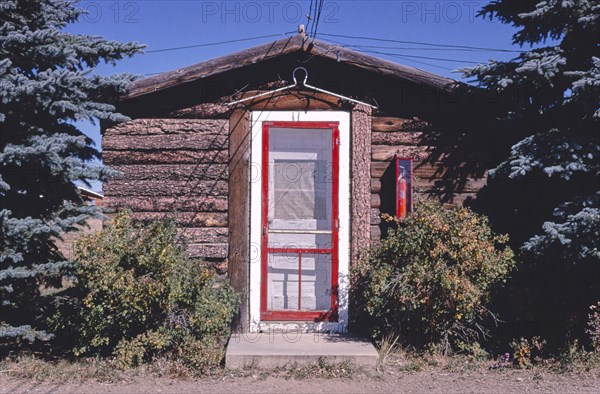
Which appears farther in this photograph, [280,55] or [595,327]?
[280,55]

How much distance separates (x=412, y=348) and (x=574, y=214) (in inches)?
88.2

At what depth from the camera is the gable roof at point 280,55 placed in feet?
22.8

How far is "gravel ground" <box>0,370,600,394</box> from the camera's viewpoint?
18.2 ft

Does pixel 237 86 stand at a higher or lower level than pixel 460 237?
higher

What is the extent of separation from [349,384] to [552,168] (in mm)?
2997

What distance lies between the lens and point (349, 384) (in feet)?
18.7

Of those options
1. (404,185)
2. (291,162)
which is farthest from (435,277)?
(291,162)

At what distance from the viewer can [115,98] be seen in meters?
7.04

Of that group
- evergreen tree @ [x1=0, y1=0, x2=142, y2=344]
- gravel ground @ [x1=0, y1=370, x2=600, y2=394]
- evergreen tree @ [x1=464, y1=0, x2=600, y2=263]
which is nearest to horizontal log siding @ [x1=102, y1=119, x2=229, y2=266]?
evergreen tree @ [x1=0, y1=0, x2=142, y2=344]

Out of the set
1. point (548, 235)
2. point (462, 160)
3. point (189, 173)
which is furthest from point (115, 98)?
point (548, 235)

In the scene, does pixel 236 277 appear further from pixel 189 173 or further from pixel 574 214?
pixel 574 214

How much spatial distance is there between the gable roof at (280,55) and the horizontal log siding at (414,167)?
21.8 inches

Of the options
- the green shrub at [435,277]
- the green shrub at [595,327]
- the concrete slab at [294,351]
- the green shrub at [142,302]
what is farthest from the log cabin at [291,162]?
the green shrub at [595,327]

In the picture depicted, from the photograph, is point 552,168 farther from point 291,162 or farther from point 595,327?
point 291,162
